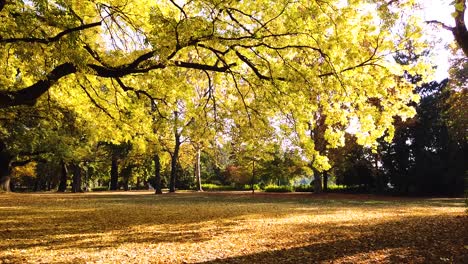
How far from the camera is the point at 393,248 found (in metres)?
7.13

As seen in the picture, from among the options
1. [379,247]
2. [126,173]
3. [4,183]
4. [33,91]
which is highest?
[33,91]

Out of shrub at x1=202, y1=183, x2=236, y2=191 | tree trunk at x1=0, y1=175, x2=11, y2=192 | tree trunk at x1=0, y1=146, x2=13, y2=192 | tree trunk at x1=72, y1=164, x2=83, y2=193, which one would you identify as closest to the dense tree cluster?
tree trunk at x1=0, y1=146, x2=13, y2=192

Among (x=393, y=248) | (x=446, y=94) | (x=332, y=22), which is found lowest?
(x=393, y=248)

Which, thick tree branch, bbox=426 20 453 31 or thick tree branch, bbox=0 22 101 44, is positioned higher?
thick tree branch, bbox=426 20 453 31

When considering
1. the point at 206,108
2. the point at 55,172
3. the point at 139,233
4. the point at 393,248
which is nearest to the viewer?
the point at 393,248

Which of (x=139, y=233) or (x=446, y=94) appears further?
(x=446, y=94)

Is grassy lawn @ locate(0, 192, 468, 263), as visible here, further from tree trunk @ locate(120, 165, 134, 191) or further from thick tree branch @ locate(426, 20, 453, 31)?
tree trunk @ locate(120, 165, 134, 191)

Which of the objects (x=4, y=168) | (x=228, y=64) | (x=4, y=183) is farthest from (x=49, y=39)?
(x=4, y=183)

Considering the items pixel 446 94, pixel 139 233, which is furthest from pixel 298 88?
pixel 446 94

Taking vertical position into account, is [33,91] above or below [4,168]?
above

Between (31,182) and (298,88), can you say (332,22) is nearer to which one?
(298,88)

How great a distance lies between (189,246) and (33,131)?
2364cm

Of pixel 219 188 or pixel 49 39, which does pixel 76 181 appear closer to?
pixel 219 188

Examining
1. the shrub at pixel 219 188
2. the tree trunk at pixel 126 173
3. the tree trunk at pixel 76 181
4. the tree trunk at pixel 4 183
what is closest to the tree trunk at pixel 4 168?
the tree trunk at pixel 4 183
